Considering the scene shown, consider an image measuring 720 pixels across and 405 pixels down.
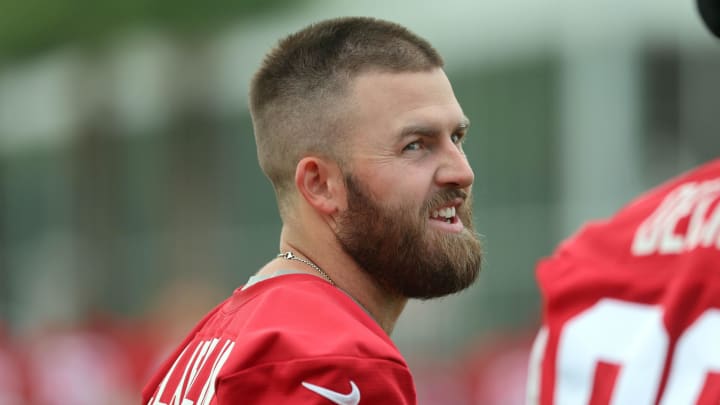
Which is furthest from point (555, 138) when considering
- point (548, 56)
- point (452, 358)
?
point (452, 358)

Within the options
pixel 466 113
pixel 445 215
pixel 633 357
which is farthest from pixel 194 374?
pixel 466 113

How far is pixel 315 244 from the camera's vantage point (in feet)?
10.3

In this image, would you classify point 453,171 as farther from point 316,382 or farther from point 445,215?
point 316,382

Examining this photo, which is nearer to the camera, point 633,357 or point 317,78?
point 633,357

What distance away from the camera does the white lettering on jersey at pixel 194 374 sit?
9.11ft

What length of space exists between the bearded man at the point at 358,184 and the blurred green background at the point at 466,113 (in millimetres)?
9832

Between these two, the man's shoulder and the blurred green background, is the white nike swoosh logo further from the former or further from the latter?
the blurred green background

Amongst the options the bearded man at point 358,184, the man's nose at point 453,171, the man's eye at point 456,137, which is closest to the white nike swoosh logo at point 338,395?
the bearded man at point 358,184

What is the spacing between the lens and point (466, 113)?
60.1ft

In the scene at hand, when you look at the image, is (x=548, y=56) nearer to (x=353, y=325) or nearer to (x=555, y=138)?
(x=555, y=138)

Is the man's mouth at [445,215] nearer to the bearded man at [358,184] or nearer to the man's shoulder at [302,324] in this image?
the bearded man at [358,184]

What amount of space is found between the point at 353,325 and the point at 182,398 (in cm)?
54

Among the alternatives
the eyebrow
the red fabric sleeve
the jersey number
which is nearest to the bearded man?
the eyebrow

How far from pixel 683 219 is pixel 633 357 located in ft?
1.08
